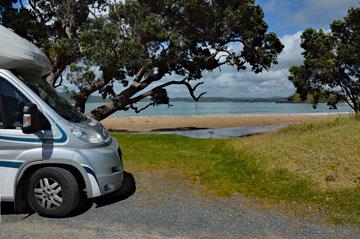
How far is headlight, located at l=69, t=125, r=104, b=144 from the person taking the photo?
6379mm

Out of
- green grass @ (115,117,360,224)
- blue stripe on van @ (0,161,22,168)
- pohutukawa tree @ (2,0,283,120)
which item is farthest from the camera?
pohutukawa tree @ (2,0,283,120)

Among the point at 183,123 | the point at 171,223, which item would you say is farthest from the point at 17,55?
the point at 183,123

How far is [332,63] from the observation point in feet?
93.3

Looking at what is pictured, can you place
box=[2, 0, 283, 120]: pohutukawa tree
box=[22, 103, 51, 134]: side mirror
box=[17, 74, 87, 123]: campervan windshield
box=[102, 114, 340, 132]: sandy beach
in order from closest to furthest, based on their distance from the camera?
box=[22, 103, 51, 134]: side mirror < box=[17, 74, 87, 123]: campervan windshield < box=[2, 0, 283, 120]: pohutukawa tree < box=[102, 114, 340, 132]: sandy beach

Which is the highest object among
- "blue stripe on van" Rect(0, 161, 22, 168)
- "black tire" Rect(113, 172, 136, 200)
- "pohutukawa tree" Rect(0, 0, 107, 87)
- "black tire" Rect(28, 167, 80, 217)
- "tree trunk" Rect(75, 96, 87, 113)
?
"pohutukawa tree" Rect(0, 0, 107, 87)

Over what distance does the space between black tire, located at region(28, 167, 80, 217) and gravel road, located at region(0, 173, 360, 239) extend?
151mm

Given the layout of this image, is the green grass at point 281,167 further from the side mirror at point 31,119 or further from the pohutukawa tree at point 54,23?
the pohutukawa tree at point 54,23

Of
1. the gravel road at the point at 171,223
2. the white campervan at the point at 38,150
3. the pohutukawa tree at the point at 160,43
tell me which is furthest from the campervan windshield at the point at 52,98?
the pohutukawa tree at the point at 160,43

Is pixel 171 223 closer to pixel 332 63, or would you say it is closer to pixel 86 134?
pixel 86 134

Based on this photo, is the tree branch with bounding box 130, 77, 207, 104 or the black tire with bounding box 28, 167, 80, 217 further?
the tree branch with bounding box 130, 77, 207, 104

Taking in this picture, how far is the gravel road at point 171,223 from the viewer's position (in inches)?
226

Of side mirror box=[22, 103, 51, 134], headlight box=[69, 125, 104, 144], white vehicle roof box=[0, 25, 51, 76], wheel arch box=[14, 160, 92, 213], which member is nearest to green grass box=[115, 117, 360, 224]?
headlight box=[69, 125, 104, 144]

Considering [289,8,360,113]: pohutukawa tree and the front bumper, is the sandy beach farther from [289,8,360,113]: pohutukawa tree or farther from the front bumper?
the front bumper

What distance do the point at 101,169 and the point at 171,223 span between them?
136 centimetres
